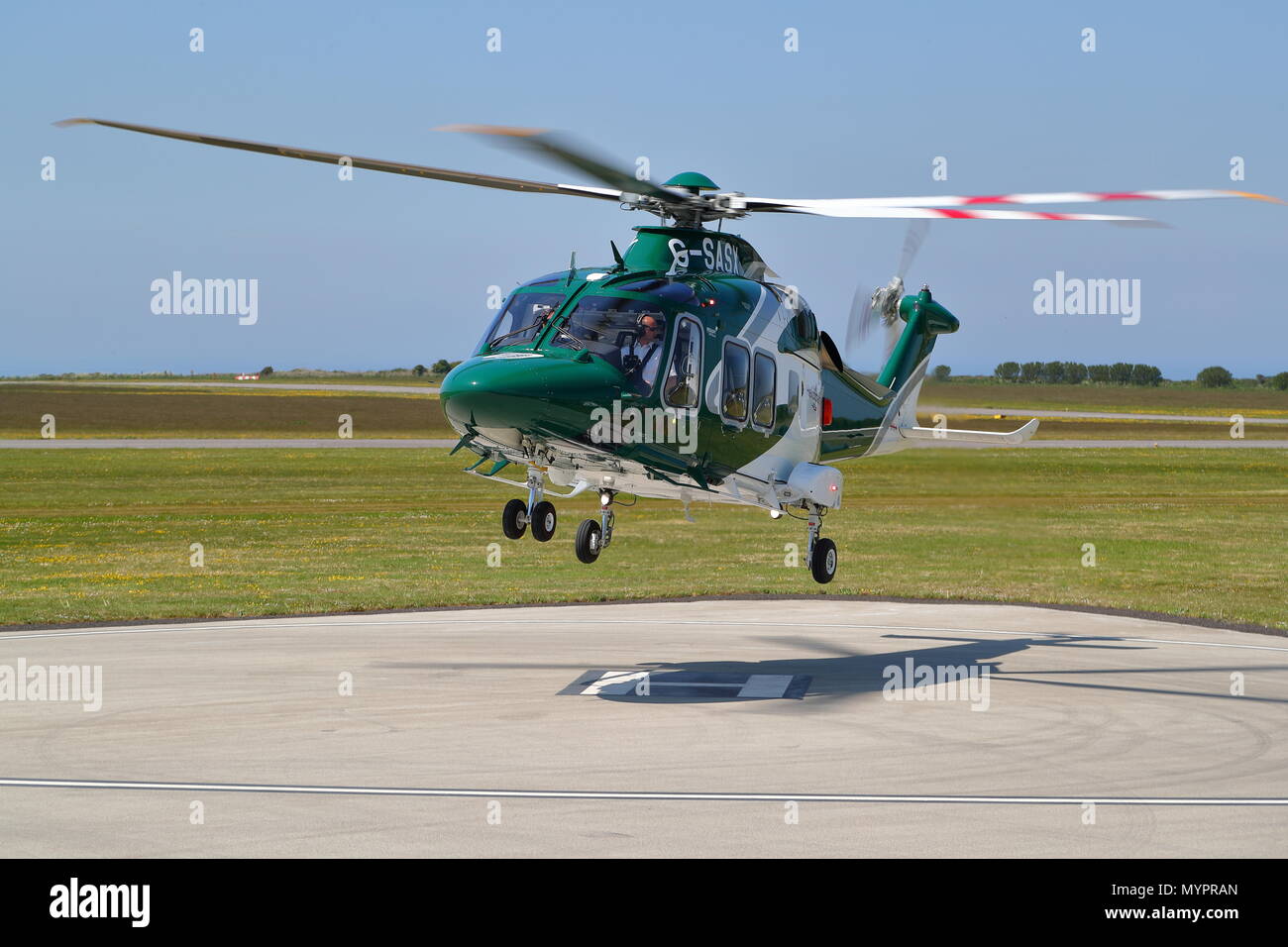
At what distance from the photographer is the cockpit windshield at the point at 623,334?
16.7 metres

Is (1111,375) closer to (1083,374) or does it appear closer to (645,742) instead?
(1083,374)

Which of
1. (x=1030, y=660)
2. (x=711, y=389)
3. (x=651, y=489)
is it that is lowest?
(x=1030, y=660)

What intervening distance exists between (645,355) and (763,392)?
2880 mm

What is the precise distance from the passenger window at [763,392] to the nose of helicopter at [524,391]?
3173mm

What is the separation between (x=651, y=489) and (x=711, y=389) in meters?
1.99

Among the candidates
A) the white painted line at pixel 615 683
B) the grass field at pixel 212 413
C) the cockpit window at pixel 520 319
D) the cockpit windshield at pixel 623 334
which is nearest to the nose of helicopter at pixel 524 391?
the cockpit windshield at pixel 623 334

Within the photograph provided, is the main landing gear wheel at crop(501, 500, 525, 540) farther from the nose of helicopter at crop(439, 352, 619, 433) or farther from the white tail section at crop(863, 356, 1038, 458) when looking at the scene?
the white tail section at crop(863, 356, 1038, 458)

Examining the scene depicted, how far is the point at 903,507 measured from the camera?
49.7 m

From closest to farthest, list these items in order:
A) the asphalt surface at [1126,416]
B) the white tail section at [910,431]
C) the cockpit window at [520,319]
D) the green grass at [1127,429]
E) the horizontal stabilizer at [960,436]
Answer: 1. the cockpit window at [520,319]
2. the horizontal stabilizer at [960,436]
3. the white tail section at [910,431]
4. the green grass at [1127,429]
5. the asphalt surface at [1126,416]

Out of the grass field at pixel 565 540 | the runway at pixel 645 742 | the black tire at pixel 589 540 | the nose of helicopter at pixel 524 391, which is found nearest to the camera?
the runway at pixel 645 742

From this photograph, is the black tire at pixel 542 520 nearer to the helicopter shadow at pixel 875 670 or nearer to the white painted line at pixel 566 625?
the helicopter shadow at pixel 875 670

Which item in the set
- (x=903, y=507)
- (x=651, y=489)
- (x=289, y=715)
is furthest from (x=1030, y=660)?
(x=903, y=507)

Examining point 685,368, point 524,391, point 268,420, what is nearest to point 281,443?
point 268,420

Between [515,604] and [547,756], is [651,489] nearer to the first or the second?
[547,756]
